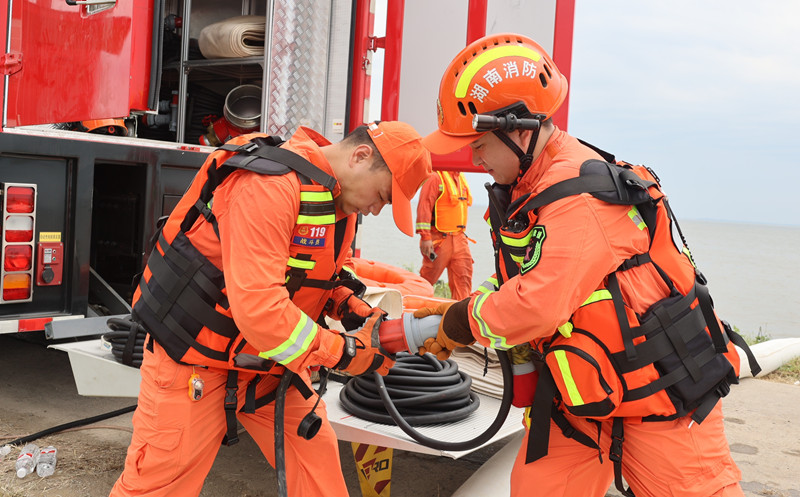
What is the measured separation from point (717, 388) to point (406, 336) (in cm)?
102

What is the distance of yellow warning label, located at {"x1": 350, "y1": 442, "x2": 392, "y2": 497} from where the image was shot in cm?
341

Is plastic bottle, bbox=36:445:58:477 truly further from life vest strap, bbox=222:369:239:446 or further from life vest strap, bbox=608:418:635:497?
life vest strap, bbox=608:418:635:497

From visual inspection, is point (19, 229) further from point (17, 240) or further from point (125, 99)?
point (125, 99)

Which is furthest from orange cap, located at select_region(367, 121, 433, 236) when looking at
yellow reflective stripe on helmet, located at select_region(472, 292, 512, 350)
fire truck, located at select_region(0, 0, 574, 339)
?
fire truck, located at select_region(0, 0, 574, 339)

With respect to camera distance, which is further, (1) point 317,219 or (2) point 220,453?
(2) point 220,453

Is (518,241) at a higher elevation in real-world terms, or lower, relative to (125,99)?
lower

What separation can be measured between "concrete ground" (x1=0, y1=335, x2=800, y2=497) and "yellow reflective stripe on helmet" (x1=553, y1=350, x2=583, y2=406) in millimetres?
1908

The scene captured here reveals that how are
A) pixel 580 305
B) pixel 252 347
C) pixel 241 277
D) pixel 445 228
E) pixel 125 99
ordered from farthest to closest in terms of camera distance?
1. pixel 445 228
2. pixel 125 99
3. pixel 252 347
4. pixel 241 277
5. pixel 580 305

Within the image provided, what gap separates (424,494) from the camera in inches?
150

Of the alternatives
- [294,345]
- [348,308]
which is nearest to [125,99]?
[348,308]

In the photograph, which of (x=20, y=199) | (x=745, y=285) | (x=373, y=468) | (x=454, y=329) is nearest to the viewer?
(x=454, y=329)

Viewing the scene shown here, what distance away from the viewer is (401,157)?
242 cm

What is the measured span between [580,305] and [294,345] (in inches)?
35.2

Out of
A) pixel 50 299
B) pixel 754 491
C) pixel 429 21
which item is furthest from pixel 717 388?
pixel 50 299
